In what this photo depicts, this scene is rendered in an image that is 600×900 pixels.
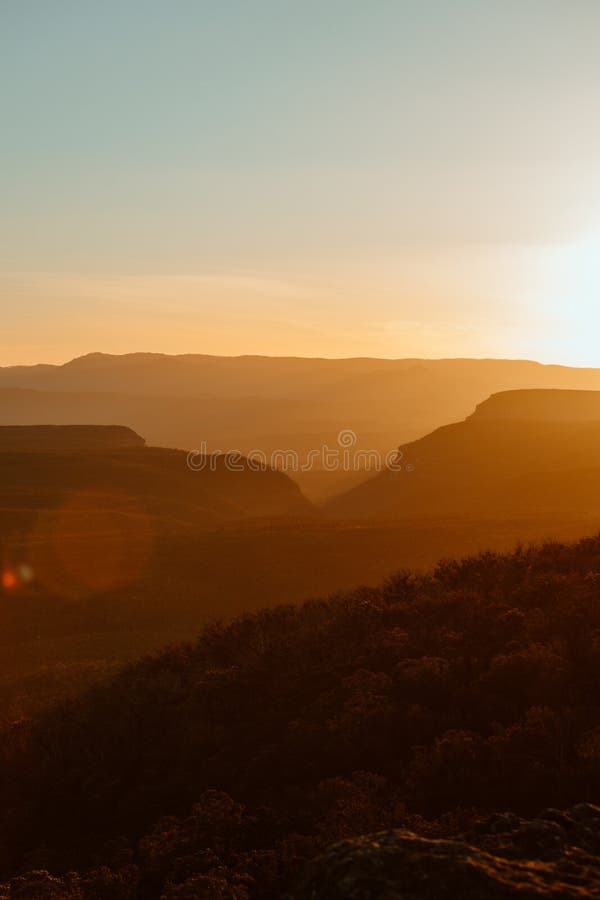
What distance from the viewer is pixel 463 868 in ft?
12.9

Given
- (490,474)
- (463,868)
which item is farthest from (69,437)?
(463,868)

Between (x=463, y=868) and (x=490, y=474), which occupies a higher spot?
(x=463, y=868)

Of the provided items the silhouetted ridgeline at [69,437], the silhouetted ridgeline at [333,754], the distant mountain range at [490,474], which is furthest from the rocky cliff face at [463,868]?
the silhouetted ridgeline at [69,437]

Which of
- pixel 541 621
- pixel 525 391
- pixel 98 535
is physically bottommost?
pixel 98 535

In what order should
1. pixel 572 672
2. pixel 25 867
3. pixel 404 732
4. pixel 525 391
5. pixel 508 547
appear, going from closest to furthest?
1. pixel 25 867
2. pixel 404 732
3. pixel 572 672
4. pixel 508 547
5. pixel 525 391

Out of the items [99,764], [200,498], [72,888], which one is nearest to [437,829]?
[72,888]

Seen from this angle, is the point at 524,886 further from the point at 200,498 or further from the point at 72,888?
the point at 200,498

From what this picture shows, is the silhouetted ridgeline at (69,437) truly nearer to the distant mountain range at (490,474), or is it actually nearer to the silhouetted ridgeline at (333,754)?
the distant mountain range at (490,474)

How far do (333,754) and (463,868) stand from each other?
4.40 m

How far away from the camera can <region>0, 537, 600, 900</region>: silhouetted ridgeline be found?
591 cm

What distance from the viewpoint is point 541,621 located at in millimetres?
10594

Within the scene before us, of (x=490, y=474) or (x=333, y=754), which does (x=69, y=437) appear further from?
(x=333, y=754)

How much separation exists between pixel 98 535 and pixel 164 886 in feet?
113

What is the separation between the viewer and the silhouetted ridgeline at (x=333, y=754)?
591 cm
